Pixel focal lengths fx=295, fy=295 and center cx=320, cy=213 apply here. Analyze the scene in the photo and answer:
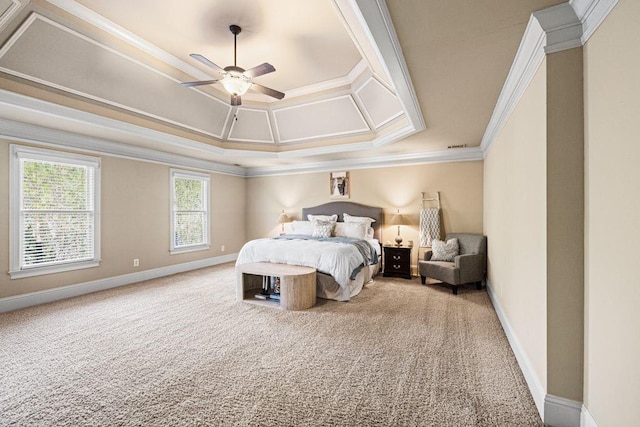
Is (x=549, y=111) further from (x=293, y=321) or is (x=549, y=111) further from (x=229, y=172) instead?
(x=229, y=172)

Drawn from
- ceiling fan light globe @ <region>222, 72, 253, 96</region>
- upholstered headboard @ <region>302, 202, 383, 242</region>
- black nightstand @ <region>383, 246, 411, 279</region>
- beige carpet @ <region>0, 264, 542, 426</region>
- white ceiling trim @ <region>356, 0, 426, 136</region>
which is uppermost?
ceiling fan light globe @ <region>222, 72, 253, 96</region>

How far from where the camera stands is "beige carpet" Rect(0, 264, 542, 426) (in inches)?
74.3

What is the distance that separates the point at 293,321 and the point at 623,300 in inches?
112

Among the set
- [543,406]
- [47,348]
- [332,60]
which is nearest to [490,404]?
[543,406]

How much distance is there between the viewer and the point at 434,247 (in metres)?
5.20

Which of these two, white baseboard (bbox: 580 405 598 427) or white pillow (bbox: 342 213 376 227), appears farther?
white pillow (bbox: 342 213 376 227)

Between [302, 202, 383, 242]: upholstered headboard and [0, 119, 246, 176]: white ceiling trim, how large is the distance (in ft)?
8.95

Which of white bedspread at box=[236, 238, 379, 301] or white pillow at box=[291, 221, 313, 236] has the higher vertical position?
white pillow at box=[291, 221, 313, 236]

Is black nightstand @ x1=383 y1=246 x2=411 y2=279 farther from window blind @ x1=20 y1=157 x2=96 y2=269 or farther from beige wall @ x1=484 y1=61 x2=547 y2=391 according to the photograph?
window blind @ x1=20 y1=157 x2=96 y2=269

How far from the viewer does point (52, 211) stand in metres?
4.25

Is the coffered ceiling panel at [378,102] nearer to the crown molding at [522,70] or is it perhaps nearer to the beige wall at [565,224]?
the crown molding at [522,70]

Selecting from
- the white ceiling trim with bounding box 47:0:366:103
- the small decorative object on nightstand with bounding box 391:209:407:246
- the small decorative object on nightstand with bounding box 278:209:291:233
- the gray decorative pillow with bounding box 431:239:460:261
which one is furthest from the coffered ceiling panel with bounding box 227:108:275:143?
the gray decorative pillow with bounding box 431:239:460:261

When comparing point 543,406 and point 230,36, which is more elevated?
point 230,36

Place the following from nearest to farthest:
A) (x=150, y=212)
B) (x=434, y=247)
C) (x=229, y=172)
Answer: (x=434, y=247) → (x=150, y=212) → (x=229, y=172)
